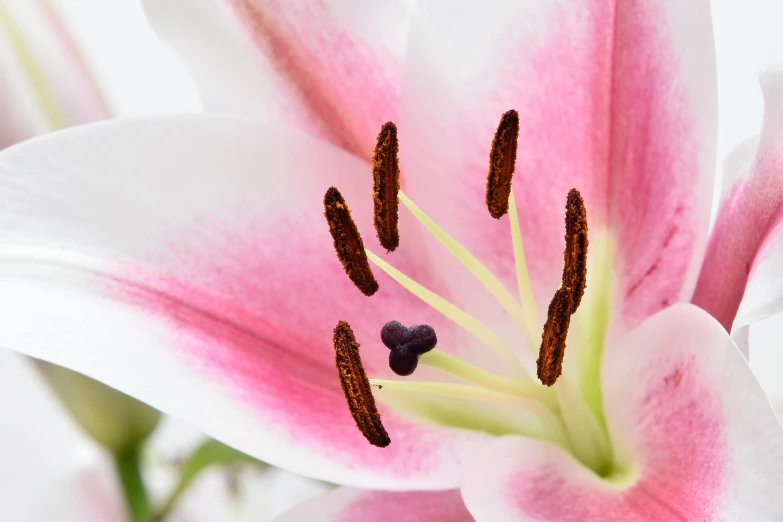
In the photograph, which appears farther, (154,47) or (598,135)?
(154,47)

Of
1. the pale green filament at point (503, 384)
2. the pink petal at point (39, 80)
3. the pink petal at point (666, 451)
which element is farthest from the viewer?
the pink petal at point (39, 80)

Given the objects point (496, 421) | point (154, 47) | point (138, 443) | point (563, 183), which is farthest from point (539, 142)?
point (154, 47)

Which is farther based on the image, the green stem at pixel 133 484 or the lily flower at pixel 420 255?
the green stem at pixel 133 484

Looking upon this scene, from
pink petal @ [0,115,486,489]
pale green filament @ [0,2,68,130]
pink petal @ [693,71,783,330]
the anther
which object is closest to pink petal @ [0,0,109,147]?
pale green filament @ [0,2,68,130]

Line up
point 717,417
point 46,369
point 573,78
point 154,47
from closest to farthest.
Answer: point 717,417, point 573,78, point 46,369, point 154,47

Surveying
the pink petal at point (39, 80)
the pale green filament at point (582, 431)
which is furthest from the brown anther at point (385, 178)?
the pink petal at point (39, 80)

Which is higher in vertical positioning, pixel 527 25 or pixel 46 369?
pixel 527 25

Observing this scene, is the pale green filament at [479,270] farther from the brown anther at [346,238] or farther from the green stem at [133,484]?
the green stem at [133,484]

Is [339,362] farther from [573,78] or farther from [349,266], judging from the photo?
[573,78]
